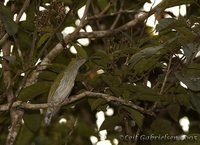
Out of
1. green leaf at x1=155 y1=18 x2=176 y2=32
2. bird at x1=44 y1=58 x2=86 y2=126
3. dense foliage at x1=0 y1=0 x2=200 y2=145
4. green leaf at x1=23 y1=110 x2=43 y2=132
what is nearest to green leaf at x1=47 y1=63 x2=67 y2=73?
dense foliage at x1=0 y1=0 x2=200 y2=145

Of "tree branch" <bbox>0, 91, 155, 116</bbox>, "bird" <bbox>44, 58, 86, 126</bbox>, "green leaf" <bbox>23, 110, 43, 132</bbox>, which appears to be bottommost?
"bird" <bbox>44, 58, 86, 126</bbox>

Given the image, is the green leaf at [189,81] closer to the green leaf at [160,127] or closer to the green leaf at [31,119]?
the green leaf at [160,127]

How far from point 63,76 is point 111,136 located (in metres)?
1.34

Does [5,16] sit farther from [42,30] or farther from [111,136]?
[111,136]

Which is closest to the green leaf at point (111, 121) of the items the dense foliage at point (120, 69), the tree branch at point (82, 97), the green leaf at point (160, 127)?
the dense foliage at point (120, 69)

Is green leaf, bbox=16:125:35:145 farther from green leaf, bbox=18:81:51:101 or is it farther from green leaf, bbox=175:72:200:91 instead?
green leaf, bbox=175:72:200:91

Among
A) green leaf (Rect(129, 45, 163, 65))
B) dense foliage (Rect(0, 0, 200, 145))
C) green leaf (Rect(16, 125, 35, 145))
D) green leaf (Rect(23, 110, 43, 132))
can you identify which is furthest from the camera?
green leaf (Rect(16, 125, 35, 145))

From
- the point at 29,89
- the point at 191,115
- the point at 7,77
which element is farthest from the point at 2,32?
the point at 191,115

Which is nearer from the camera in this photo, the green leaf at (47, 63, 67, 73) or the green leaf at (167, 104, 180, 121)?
the green leaf at (47, 63, 67, 73)

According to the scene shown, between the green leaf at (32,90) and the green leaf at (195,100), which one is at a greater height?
the green leaf at (32,90)

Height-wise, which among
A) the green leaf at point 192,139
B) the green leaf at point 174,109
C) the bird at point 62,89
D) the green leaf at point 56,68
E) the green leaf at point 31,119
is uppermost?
the green leaf at point 31,119

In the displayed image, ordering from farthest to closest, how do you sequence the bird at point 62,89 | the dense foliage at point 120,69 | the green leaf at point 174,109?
the green leaf at point 174,109 < the dense foliage at point 120,69 < the bird at point 62,89

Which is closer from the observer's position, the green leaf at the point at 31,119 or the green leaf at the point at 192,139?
the green leaf at the point at 192,139

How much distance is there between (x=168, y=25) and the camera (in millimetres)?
1538
